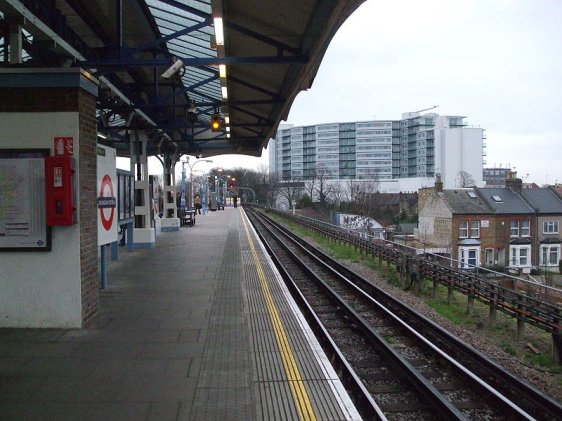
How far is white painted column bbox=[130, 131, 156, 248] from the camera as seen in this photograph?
1723cm

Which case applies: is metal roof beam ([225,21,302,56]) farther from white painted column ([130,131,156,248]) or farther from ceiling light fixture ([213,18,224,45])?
white painted column ([130,131,156,248])

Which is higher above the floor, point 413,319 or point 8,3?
point 8,3

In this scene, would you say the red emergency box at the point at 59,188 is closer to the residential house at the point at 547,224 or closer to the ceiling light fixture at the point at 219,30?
Result: the ceiling light fixture at the point at 219,30

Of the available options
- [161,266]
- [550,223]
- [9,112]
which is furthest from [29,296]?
[550,223]

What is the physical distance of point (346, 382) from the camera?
6.38 meters

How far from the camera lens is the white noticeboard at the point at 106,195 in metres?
8.24

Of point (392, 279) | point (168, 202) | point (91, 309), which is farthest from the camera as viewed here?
point (168, 202)

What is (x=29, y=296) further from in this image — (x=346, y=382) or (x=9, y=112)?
(x=346, y=382)

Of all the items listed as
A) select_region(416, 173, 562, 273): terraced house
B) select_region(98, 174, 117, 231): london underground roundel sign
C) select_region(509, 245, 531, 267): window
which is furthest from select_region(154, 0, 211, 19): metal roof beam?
select_region(509, 245, 531, 267): window

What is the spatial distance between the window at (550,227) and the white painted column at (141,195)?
106ft

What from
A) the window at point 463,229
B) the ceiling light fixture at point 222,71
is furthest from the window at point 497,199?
the ceiling light fixture at point 222,71

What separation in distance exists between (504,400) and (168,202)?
2100 cm

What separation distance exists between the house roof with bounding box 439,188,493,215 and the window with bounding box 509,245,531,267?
330 cm

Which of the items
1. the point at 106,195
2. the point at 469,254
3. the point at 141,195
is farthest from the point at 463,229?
the point at 106,195
